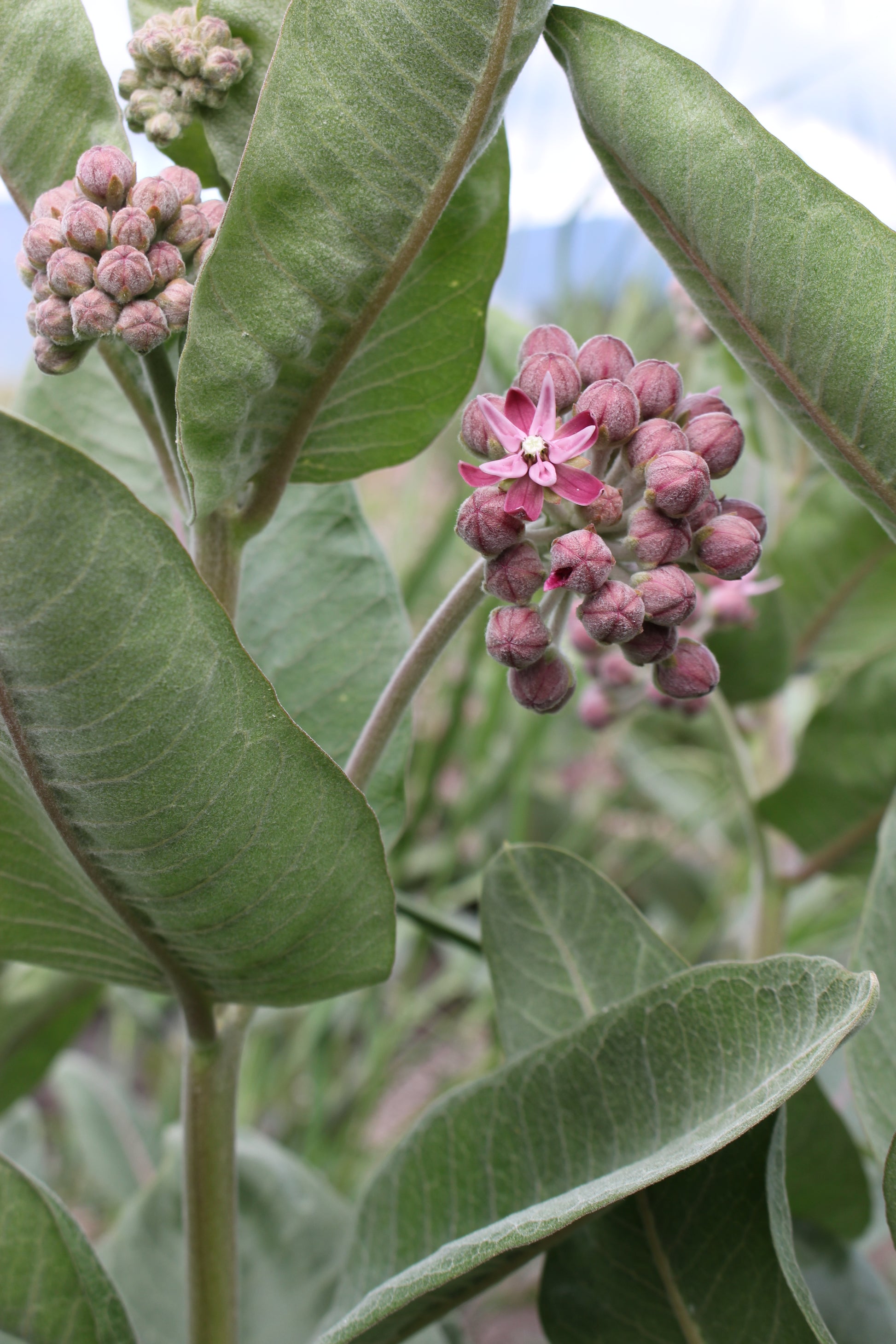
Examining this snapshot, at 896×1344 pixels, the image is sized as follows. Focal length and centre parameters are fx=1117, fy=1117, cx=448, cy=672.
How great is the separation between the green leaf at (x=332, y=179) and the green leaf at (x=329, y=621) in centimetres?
23

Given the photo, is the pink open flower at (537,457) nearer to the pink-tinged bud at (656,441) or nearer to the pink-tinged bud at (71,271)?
the pink-tinged bud at (656,441)

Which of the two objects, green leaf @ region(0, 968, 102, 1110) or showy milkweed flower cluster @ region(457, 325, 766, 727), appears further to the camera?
green leaf @ region(0, 968, 102, 1110)

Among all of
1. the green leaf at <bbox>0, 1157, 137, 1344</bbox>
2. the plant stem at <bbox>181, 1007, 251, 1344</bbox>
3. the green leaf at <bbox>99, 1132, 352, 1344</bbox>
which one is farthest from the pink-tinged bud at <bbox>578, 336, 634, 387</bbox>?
the green leaf at <bbox>99, 1132, 352, 1344</bbox>

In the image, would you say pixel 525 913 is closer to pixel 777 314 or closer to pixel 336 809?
pixel 336 809

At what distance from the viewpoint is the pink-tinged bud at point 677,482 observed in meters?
0.50

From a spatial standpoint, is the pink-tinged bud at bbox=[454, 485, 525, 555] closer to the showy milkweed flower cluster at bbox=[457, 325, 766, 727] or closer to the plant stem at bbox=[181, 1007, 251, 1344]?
the showy milkweed flower cluster at bbox=[457, 325, 766, 727]

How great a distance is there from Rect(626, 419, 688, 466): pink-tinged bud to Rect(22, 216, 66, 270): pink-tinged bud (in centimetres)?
28

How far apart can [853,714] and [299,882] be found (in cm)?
58

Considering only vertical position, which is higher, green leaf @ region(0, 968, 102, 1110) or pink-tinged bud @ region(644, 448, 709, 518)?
pink-tinged bud @ region(644, 448, 709, 518)

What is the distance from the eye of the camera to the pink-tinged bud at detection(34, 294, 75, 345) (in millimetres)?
498

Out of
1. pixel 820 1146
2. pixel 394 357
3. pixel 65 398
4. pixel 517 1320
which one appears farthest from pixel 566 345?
pixel 517 1320

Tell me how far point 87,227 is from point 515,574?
0.24 metres

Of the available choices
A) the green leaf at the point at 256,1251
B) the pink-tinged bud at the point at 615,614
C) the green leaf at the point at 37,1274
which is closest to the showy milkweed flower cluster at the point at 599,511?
the pink-tinged bud at the point at 615,614

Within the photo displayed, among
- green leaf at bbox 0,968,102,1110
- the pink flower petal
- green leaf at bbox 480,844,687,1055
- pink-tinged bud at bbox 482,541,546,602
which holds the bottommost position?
green leaf at bbox 0,968,102,1110
